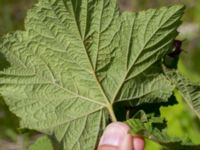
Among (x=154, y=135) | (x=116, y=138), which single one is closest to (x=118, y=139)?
(x=116, y=138)

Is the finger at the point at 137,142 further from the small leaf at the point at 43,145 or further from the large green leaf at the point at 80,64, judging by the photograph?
the small leaf at the point at 43,145

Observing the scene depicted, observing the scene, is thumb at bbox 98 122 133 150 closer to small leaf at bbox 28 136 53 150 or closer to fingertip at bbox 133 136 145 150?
fingertip at bbox 133 136 145 150

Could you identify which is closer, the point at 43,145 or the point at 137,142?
the point at 137,142

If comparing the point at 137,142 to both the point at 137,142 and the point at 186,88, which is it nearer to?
the point at 137,142

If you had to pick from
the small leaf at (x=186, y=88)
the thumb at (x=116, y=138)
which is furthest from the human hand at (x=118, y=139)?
the small leaf at (x=186, y=88)

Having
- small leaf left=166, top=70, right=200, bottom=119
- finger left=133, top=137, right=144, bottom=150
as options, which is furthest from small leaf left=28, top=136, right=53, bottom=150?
small leaf left=166, top=70, right=200, bottom=119

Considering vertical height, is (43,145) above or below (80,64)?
below

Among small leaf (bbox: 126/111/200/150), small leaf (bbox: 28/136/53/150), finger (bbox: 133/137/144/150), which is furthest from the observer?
small leaf (bbox: 28/136/53/150)
